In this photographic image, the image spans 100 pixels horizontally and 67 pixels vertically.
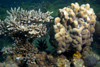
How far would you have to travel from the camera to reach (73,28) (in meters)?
2.93

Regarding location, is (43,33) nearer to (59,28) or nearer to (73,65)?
(59,28)

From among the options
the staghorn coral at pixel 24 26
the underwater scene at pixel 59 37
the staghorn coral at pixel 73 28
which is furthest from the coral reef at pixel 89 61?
the staghorn coral at pixel 24 26

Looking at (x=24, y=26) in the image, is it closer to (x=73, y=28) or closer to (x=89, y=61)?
(x=73, y=28)

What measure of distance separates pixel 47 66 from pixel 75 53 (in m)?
1.30

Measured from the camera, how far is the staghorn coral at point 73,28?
9.57 feet

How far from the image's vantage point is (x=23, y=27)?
10.3 feet

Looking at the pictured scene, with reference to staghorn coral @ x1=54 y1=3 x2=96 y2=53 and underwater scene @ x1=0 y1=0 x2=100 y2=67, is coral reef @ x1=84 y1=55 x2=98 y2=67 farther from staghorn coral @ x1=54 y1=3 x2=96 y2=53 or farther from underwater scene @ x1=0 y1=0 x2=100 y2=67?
staghorn coral @ x1=54 y1=3 x2=96 y2=53

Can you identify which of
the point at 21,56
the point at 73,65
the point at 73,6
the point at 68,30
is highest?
the point at 73,6

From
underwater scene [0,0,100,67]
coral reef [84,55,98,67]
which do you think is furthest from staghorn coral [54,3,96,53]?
coral reef [84,55,98,67]

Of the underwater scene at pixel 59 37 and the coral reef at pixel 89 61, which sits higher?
the underwater scene at pixel 59 37

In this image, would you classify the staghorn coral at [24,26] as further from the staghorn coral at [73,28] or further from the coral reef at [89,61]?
the coral reef at [89,61]

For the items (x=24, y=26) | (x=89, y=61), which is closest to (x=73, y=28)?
(x=89, y=61)

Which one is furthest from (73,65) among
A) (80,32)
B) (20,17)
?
(20,17)

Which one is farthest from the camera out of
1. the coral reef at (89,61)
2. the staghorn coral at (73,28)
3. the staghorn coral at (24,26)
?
the coral reef at (89,61)
